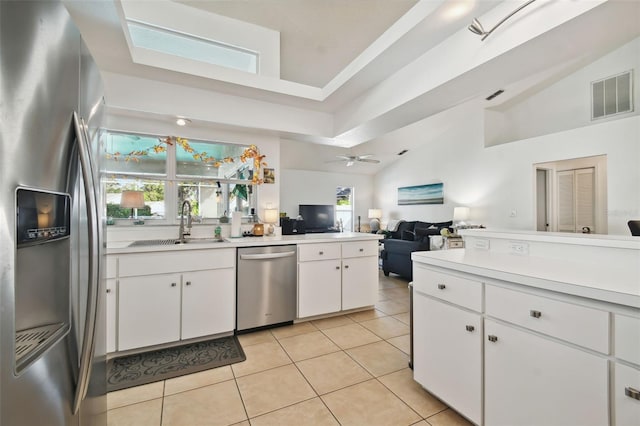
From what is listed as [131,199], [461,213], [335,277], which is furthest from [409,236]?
[131,199]

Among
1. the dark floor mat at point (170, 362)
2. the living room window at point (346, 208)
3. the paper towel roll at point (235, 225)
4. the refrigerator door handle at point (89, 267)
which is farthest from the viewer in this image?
the living room window at point (346, 208)

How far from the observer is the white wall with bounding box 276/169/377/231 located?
776 centimetres

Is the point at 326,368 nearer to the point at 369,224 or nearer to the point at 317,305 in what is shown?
the point at 317,305

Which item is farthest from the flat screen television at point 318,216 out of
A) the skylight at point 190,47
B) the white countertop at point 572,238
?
the white countertop at point 572,238

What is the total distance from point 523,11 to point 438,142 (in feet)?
20.6

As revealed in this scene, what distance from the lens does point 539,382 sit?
1176 millimetres

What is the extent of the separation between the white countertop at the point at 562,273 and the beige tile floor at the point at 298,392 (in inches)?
36.9

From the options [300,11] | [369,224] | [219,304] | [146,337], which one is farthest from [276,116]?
[369,224]

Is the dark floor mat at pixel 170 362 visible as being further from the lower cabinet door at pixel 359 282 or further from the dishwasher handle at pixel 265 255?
the lower cabinet door at pixel 359 282

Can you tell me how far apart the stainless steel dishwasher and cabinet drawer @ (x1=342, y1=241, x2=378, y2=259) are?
24.5 inches

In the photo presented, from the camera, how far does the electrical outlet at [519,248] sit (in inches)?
70.7

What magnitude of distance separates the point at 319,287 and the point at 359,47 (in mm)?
3099

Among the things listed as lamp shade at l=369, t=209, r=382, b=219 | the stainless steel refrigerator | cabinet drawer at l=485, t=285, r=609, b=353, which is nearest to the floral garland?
the stainless steel refrigerator

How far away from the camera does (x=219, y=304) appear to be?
253cm
